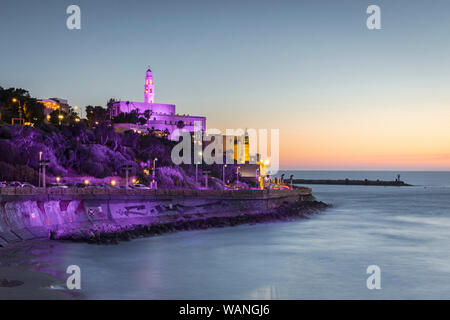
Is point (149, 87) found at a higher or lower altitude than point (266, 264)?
higher

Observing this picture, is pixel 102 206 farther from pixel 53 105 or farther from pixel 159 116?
pixel 159 116

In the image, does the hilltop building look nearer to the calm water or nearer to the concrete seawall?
the concrete seawall

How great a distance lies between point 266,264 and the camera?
3353 centimetres

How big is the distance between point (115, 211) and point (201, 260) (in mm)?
15858

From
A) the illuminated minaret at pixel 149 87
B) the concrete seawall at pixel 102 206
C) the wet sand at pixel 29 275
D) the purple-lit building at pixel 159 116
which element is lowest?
the wet sand at pixel 29 275

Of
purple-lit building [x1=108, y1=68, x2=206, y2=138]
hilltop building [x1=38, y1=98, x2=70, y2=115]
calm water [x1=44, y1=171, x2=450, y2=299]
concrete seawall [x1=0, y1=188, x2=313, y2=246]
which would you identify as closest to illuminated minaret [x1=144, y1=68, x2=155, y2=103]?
purple-lit building [x1=108, y1=68, x2=206, y2=138]

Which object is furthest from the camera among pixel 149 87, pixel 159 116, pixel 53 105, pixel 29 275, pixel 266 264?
pixel 149 87

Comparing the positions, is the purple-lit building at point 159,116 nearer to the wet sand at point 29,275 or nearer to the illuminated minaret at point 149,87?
the illuminated minaret at point 149,87

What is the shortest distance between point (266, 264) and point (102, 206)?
19.4 meters

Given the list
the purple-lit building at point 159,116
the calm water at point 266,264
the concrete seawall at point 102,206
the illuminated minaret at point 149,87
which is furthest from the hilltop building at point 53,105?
the calm water at point 266,264

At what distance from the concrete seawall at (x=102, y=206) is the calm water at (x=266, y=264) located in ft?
14.6

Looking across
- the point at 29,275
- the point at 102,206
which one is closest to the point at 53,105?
the point at 102,206

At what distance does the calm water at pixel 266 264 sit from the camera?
84.4ft

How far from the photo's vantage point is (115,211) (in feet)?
153
